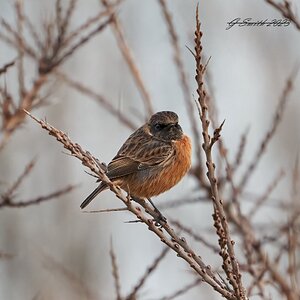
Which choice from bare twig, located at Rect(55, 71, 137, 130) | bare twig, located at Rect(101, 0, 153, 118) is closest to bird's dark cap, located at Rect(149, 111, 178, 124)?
bare twig, located at Rect(55, 71, 137, 130)

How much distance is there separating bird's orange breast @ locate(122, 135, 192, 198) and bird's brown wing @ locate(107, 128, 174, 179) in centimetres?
7

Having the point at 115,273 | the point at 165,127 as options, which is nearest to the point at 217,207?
the point at 115,273

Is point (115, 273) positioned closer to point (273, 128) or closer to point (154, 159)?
point (273, 128)

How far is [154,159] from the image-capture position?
587 centimetres

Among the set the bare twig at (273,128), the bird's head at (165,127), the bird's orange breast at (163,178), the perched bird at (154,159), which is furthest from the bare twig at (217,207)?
the bird's head at (165,127)

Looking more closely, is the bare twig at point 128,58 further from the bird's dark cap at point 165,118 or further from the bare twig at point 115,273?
the bare twig at point 115,273

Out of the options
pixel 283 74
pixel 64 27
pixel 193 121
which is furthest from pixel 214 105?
pixel 283 74

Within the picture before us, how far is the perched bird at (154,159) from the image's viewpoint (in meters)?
5.62

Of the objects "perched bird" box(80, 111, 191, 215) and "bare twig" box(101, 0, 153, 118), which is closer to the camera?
"bare twig" box(101, 0, 153, 118)

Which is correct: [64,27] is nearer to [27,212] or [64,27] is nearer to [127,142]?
[127,142]

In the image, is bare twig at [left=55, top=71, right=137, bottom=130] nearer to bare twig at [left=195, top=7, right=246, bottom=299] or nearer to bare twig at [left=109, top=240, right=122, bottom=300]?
bare twig at [left=109, top=240, right=122, bottom=300]

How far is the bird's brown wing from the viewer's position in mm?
5633

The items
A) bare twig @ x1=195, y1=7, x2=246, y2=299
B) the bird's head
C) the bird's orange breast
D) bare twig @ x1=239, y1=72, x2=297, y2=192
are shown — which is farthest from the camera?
Result: the bird's head

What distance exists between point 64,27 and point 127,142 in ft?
6.11
